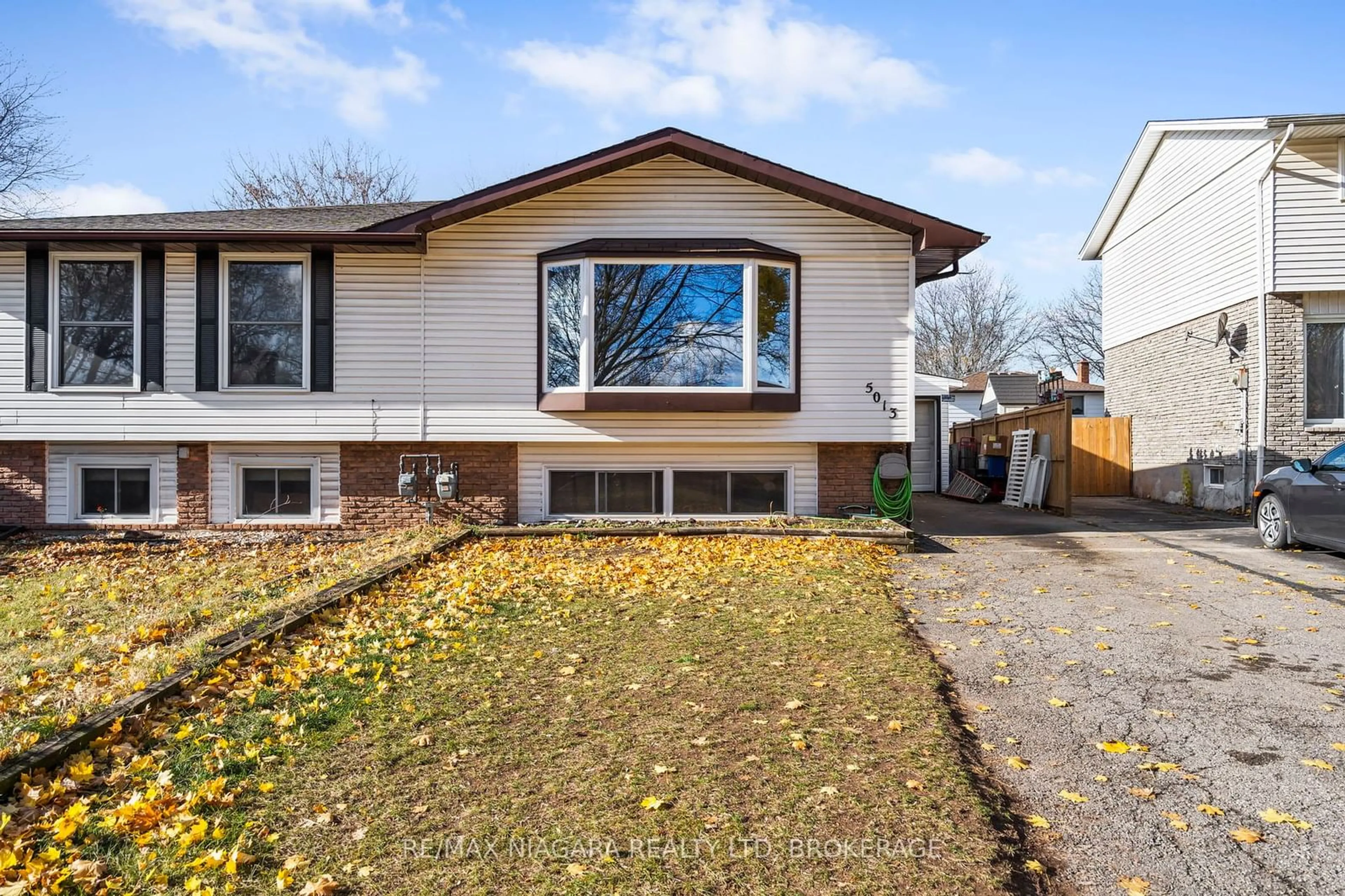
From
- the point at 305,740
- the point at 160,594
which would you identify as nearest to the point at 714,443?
the point at 160,594

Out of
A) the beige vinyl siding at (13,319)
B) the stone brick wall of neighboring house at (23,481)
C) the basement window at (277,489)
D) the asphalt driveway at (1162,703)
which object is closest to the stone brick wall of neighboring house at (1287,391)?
the asphalt driveway at (1162,703)

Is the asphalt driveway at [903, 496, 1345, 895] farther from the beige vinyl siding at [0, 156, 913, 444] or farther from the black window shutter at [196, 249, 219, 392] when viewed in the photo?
the black window shutter at [196, 249, 219, 392]

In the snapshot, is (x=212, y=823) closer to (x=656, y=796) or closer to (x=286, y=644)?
(x=656, y=796)

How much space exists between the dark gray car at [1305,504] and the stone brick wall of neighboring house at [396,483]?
9.45 m

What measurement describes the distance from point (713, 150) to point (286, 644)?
8.06 metres

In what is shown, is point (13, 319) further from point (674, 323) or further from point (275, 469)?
point (674, 323)

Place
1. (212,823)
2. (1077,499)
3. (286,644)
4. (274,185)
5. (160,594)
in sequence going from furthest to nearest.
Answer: (274,185) → (1077,499) → (160,594) → (286,644) → (212,823)

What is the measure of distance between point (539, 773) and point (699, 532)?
281 inches

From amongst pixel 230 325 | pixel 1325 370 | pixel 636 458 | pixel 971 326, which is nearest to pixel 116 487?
pixel 230 325

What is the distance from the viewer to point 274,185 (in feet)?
105

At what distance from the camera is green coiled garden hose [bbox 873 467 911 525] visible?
451 inches

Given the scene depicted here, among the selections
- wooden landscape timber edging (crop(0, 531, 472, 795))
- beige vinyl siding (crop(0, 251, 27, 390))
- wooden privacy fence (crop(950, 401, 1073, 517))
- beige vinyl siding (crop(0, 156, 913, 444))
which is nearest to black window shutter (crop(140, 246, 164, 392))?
beige vinyl siding (crop(0, 156, 913, 444))

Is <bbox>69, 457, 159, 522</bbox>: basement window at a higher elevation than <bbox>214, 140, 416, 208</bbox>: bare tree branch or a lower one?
lower

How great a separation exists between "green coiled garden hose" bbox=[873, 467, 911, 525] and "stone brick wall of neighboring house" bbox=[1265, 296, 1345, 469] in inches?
254
